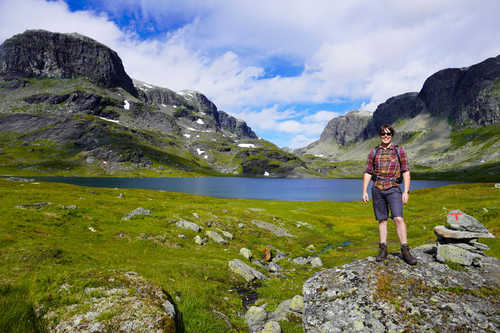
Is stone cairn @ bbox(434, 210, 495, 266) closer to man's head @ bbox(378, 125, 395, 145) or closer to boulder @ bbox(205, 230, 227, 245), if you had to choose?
man's head @ bbox(378, 125, 395, 145)

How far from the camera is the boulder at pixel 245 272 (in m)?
21.6

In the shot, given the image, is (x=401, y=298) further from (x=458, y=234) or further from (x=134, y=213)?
(x=134, y=213)

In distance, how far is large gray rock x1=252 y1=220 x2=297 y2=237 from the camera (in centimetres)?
4425

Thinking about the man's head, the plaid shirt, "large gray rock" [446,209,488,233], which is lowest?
"large gray rock" [446,209,488,233]

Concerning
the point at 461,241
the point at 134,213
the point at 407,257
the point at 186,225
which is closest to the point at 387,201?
the point at 407,257

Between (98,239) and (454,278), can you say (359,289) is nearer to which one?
(454,278)

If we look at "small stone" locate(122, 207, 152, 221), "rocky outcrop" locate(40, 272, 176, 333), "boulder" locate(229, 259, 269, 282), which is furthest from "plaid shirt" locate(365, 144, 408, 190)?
"small stone" locate(122, 207, 152, 221)

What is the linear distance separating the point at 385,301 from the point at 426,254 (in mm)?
5244

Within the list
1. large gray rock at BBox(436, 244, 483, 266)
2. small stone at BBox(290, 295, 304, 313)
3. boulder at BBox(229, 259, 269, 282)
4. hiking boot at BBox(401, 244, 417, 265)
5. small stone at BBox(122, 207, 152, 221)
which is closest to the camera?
hiking boot at BBox(401, 244, 417, 265)

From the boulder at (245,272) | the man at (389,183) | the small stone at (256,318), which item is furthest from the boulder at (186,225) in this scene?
the man at (389,183)

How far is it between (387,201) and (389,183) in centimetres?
88

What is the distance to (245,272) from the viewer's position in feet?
72.3

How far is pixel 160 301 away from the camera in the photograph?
9.97 m

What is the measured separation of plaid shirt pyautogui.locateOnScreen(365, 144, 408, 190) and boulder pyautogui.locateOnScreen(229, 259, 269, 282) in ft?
47.8
